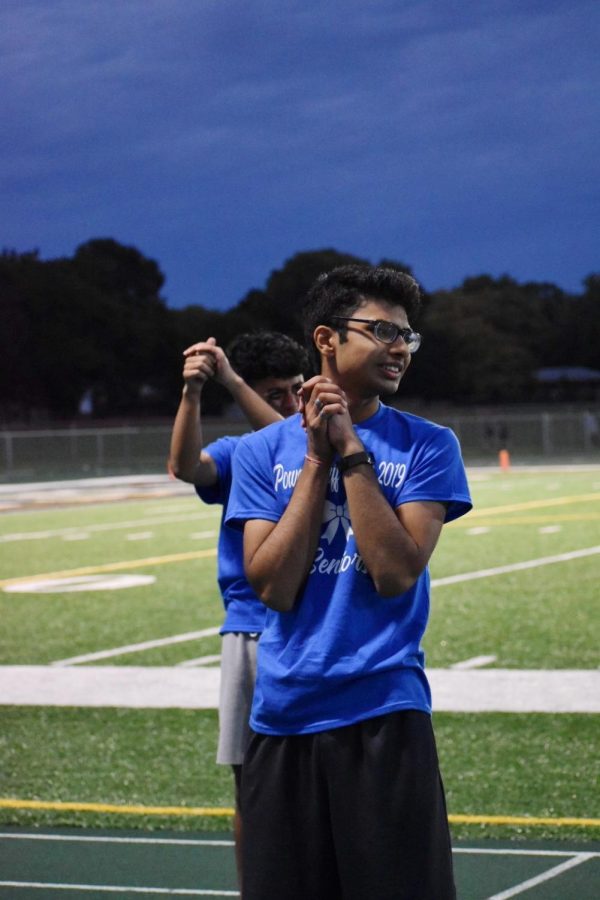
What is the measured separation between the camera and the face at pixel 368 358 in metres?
3.42

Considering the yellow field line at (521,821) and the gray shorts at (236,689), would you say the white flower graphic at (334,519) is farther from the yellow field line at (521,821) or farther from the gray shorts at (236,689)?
the yellow field line at (521,821)

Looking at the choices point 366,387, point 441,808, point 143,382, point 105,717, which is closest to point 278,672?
point 441,808

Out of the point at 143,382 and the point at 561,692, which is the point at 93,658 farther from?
the point at 143,382

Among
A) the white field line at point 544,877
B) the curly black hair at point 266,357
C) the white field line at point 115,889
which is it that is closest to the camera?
the curly black hair at point 266,357

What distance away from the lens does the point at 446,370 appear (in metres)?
101

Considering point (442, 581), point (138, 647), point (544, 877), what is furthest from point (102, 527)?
point (544, 877)

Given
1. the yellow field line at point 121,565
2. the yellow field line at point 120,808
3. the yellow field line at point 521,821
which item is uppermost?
the yellow field line at point 120,808

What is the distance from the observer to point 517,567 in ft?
56.1

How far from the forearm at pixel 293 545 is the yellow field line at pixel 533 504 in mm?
21927

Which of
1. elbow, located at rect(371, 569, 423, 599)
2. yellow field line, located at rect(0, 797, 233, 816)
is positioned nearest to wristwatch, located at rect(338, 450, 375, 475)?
elbow, located at rect(371, 569, 423, 599)

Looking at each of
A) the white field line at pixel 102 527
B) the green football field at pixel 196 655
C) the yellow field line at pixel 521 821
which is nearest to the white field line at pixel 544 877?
the green football field at pixel 196 655

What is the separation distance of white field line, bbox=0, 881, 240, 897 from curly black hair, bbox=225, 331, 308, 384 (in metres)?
1.83

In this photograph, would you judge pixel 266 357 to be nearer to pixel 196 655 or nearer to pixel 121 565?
pixel 196 655

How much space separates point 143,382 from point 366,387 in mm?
88800
